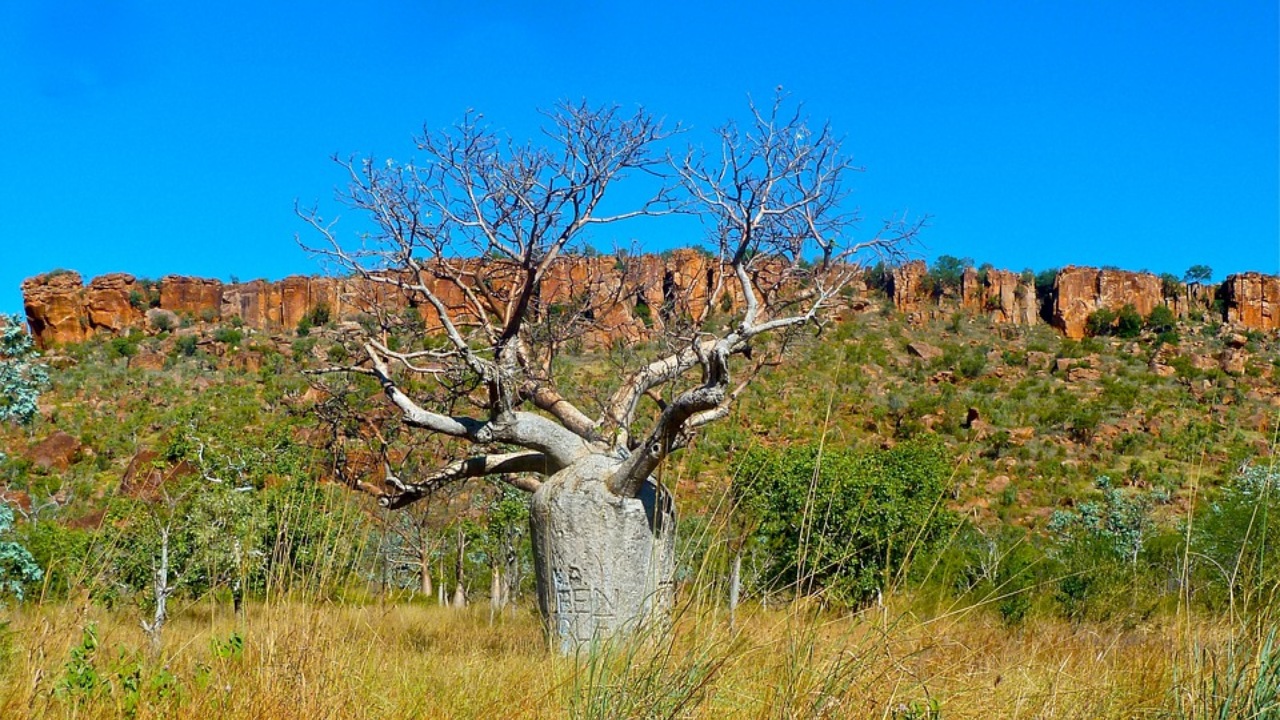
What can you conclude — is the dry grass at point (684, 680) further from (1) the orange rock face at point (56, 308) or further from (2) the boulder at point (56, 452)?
(1) the orange rock face at point (56, 308)

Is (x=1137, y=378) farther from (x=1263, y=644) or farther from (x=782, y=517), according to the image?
(x=1263, y=644)

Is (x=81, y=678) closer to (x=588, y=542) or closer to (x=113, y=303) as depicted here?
(x=588, y=542)

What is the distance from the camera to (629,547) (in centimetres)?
558

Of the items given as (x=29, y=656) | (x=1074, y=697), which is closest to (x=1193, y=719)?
(x=1074, y=697)

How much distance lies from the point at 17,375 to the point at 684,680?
6.29 meters

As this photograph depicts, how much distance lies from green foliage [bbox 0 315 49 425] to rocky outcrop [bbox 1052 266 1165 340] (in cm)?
5180

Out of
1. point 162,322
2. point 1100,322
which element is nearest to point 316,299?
point 162,322

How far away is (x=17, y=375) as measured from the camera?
22.9ft

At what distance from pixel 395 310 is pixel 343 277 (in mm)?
388

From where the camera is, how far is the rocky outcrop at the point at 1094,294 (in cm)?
5431

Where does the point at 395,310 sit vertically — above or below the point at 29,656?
above

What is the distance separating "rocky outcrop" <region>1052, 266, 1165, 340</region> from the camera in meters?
54.3

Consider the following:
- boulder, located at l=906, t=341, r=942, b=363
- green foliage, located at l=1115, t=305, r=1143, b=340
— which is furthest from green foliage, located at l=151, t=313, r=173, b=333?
green foliage, located at l=1115, t=305, r=1143, b=340

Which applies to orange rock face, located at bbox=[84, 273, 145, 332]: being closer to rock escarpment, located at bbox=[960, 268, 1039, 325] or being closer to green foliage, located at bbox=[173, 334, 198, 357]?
green foliage, located at bbox=[173, 334, 198, 357]
